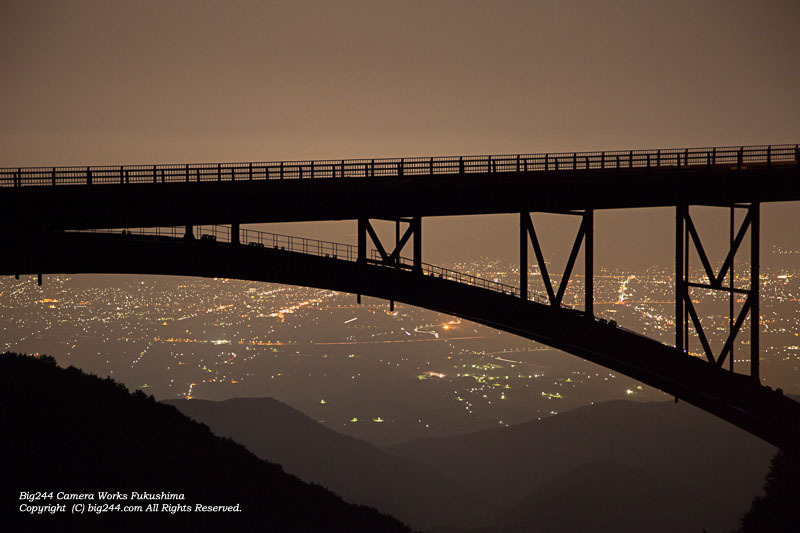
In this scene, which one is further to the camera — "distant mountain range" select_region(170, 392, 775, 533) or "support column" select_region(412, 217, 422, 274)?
"distant mountain range" select_region(170, 392, 775, 533)

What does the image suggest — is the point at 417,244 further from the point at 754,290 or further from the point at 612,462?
the point at 612,462

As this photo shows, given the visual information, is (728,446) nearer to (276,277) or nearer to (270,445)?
(270,445)

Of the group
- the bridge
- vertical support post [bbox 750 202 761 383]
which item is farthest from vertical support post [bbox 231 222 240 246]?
vertical support post [bbox 750 202 761 383]

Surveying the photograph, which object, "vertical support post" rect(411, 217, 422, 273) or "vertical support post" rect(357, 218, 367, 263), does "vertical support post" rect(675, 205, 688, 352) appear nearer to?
"vertical support post" rect(411, 217, 422, 273)

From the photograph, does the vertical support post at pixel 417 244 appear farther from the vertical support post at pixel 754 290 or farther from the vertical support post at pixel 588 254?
the vertical support post at pixel 754 290

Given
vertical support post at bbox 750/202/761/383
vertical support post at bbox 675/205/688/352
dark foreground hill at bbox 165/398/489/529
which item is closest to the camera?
vertical support post at bbox 675/205/688/352

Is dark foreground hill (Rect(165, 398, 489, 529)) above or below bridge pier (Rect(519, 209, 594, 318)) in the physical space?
below

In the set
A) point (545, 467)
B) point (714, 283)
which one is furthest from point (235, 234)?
point (545, 467)
